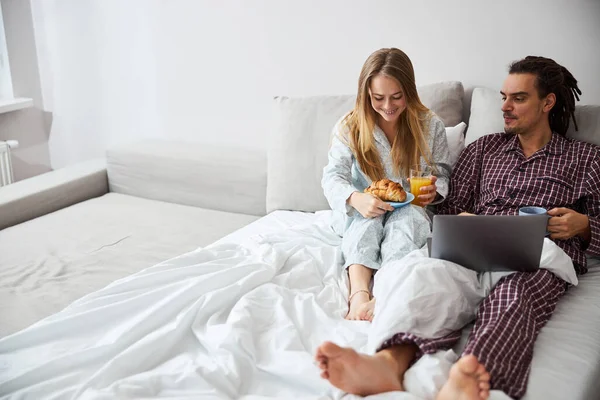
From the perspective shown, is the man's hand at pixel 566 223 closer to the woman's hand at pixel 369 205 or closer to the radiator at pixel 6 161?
the woman's hand at pixel 369 205

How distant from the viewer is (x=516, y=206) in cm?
222

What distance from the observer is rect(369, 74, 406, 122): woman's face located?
2.21 m

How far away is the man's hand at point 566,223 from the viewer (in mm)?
2037

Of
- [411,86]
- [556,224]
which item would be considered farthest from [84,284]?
[556,224]

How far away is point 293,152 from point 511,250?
1.11 m

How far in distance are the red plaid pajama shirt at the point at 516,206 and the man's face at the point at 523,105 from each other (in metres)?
0.08

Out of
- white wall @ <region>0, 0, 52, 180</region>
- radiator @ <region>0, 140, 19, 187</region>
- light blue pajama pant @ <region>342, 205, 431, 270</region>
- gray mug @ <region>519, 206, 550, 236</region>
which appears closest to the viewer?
gray mug @ <region>519, 206, 550, 236</region>

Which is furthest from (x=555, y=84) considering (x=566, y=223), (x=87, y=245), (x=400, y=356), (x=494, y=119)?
(x=87, y=245)

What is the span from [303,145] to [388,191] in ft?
2.11

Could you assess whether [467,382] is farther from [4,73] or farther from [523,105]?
[4,73]

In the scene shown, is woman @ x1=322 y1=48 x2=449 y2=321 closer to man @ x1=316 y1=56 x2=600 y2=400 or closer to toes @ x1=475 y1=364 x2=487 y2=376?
man @ x1=316 y1=56 x2=600 y2=400

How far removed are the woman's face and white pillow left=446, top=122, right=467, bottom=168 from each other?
29cm

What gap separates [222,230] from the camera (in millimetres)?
2695

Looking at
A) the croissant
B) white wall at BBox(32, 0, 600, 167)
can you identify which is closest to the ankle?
the croissant
